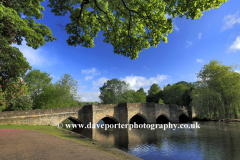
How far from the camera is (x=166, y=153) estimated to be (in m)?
8.72

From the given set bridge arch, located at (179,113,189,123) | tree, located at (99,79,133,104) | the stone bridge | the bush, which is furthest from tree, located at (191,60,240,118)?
the bush

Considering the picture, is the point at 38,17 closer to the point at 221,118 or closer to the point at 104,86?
the point at 221,118

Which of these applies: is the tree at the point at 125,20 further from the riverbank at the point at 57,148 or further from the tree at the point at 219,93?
the tree at the point at 219,93

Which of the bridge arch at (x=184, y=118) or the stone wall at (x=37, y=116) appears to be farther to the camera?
the bridge arch at (x=184, y=118)

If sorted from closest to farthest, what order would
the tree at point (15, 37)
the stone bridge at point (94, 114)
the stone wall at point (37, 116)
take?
1. the tree at point (15, 37)
2. the stone wall at point (37, 116)
3. the stone bridge at point (94, 114)

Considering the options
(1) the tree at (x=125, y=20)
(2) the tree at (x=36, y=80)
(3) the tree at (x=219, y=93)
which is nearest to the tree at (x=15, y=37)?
(1) the tree at (x=125, y=20)

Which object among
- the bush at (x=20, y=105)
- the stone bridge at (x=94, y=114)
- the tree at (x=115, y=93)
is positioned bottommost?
the stone bridge at (x=94, y=114)

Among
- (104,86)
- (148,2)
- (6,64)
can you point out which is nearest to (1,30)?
(6,64)

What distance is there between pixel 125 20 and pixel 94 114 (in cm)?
2025

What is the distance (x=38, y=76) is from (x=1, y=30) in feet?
85.6

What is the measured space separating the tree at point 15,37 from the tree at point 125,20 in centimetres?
176

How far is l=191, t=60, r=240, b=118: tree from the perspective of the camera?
2470cm

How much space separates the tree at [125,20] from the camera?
5317 millimetres

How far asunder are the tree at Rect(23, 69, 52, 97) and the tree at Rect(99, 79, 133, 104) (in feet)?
67.2
